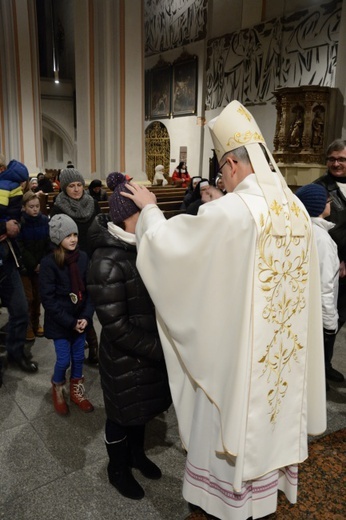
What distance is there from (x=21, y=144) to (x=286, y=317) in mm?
10964

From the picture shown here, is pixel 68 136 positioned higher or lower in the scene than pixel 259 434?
higher

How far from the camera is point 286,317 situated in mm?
1763

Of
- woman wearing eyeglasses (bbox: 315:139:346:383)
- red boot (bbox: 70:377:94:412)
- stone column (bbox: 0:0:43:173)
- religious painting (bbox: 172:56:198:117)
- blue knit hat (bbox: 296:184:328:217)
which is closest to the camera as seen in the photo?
blue knit hat (bbox: 296:184:328:217)

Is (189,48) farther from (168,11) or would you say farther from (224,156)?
(224,156)

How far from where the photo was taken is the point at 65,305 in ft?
9.73

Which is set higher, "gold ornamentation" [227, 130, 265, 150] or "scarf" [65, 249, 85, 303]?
"gold ornamentation" [227, 130, 265, 150]

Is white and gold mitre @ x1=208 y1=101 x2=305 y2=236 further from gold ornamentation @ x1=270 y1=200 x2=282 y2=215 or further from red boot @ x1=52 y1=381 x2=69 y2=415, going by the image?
red boot @ x1=52 y1=381 x2=69 y2=415

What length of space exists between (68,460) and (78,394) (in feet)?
1.95

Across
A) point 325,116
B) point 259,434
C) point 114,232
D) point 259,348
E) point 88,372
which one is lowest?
point 88,372

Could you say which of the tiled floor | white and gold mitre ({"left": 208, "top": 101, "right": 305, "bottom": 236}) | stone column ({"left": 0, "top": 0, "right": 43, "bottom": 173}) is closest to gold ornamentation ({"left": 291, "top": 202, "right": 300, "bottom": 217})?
white and gold mitre ({"left": 208, "top": 101, "right": 305, "bottom": 236})

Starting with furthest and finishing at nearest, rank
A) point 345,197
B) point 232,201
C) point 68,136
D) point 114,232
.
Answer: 1. point 68,136
2. point 345,197
3. point 114,232
4. point 232,201

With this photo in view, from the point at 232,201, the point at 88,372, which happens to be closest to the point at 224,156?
the point at 232,201

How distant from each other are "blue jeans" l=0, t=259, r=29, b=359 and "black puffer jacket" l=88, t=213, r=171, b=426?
59.0 inches

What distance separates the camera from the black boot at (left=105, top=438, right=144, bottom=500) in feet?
7.07
